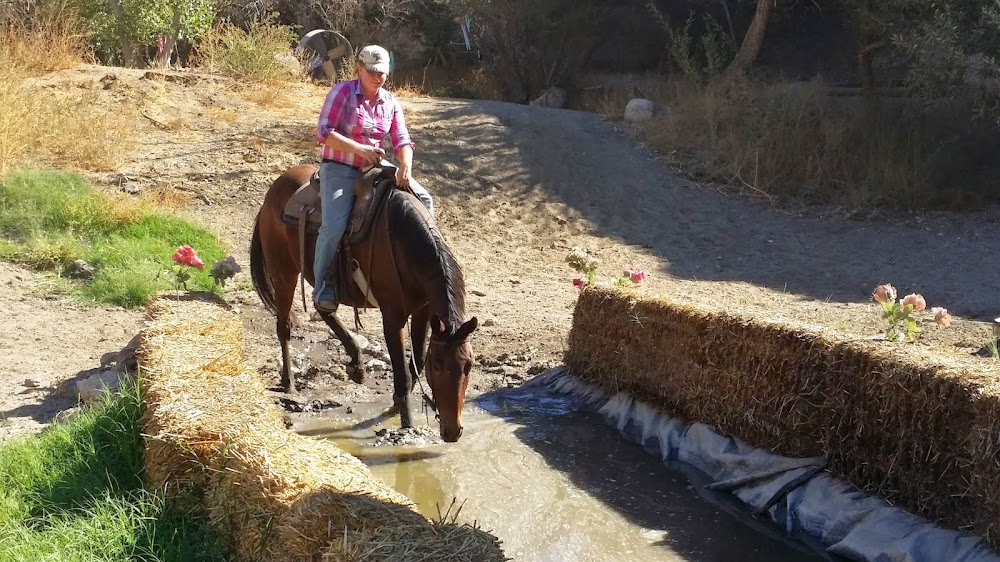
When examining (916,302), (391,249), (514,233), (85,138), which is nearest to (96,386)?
(391,249)

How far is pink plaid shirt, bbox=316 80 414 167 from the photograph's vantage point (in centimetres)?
634

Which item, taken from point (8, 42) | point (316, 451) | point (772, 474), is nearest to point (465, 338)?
point (316, 451)

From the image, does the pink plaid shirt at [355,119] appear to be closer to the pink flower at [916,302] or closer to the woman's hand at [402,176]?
the woman's hand at [402,176]

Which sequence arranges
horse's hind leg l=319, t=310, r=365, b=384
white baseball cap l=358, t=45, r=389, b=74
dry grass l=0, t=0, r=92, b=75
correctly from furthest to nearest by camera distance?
dry grass l=0, t=0, r=92, b=75 → horse's hind leg l=319, t=310, r=365, b=384 → white baseball cap l=358, t=45, r=389, b=74

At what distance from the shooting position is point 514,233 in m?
13.1

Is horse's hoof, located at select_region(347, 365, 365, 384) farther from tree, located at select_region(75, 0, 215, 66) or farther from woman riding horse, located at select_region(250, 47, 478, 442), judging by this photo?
tree, located at select_region(75, 0, 215, 66)

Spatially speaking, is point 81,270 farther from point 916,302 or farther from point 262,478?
point 916,302

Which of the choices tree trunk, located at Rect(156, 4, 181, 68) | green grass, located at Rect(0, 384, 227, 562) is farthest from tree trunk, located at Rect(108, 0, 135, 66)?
green grass, located at Rect(0, 384, 227, 562)

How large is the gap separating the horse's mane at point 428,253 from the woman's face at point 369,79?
759mm

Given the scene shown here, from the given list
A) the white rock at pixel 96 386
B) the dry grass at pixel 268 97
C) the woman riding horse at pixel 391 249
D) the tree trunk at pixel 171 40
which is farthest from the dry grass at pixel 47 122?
the woman riding horse at pixel 391 249

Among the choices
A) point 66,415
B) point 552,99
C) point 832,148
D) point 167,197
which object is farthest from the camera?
point 552,99

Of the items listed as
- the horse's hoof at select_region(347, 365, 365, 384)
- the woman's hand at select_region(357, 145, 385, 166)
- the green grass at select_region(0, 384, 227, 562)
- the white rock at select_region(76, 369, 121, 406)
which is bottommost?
the horse's hoof at select_region(347, 365, 365, 384)

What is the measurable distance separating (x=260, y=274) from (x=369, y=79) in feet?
8.22

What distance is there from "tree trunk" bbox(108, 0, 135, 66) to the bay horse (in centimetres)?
1161
